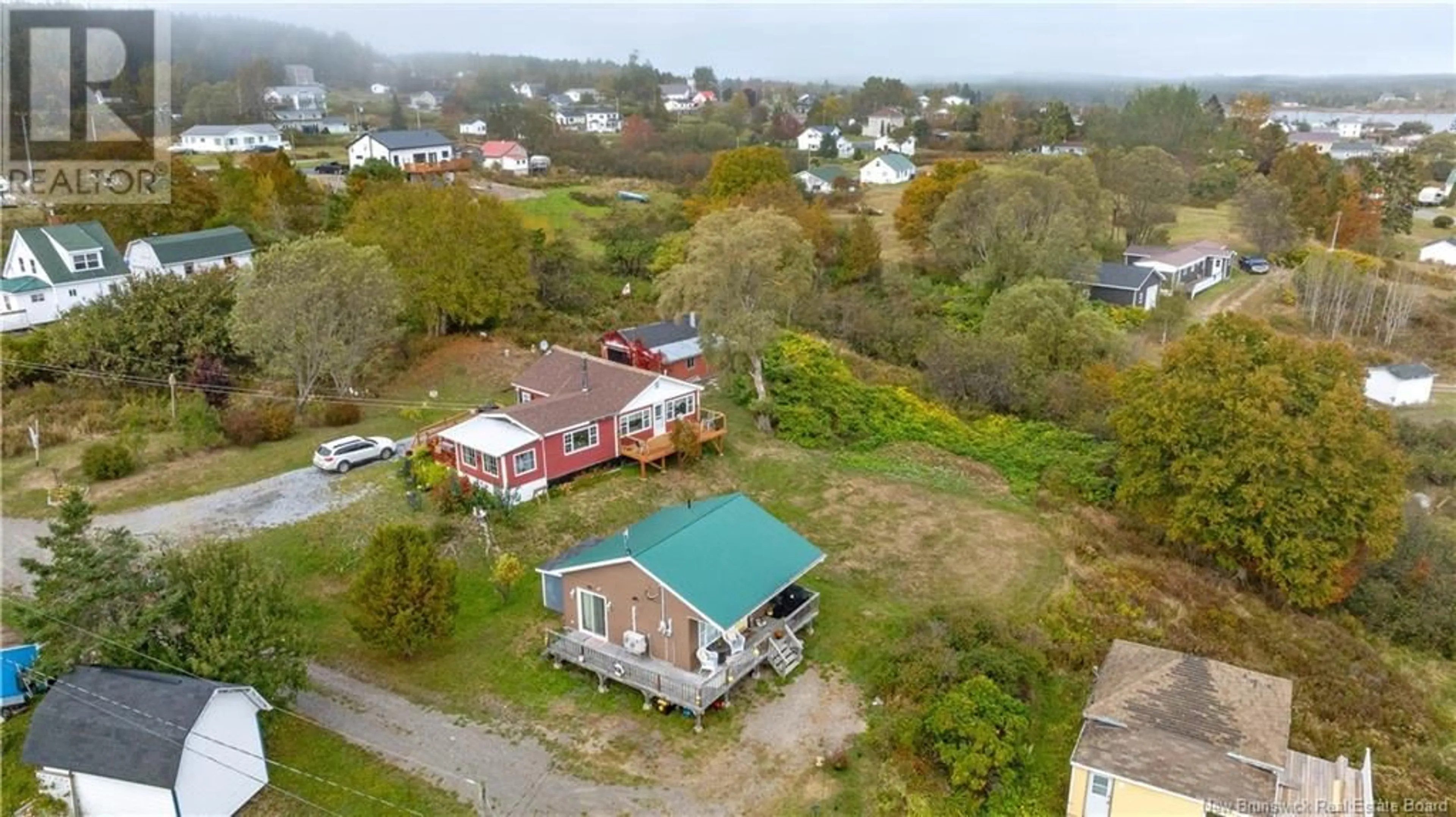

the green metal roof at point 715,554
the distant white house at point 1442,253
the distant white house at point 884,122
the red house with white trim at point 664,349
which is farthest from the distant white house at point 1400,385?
the distant white house at point 884,122

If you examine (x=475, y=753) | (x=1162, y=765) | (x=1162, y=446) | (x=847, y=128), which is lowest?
(x=475, y=753)

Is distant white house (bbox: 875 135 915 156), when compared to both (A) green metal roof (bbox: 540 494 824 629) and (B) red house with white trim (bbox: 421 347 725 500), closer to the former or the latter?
(B) red house with white trim (bbox: 421 347 725 500)

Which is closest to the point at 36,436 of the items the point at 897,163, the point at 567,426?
the point at 567,426

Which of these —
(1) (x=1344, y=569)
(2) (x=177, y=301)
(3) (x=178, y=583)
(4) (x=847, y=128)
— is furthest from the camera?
(4) (x=847, y=128)

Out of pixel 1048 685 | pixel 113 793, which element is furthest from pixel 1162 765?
pixel 113 793

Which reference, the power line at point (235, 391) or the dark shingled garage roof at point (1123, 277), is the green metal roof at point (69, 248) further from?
the dark shingled garage roof at point (1123, 277)

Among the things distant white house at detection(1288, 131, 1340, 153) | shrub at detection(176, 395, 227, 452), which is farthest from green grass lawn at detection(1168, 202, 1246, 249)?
shrub at detection(176, 395, 227, 452)

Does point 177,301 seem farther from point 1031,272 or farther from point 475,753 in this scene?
point 1031,272
